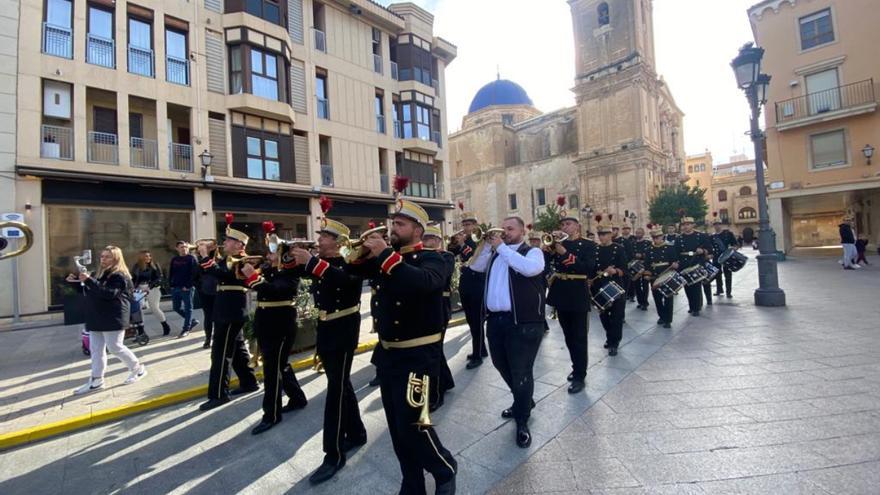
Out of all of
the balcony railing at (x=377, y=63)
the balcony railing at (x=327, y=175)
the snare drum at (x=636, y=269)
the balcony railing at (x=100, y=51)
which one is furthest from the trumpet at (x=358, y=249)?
the balcony railing at (x=377, y=63)

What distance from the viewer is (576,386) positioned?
194 inches

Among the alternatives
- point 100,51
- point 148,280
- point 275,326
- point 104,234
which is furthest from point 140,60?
point 275,326

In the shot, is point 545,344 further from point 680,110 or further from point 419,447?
point 680,110

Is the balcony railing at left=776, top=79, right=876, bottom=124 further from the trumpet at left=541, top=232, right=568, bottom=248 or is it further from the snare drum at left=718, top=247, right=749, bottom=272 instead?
the trumpet at left=541, top=232, right=568, bottom=248

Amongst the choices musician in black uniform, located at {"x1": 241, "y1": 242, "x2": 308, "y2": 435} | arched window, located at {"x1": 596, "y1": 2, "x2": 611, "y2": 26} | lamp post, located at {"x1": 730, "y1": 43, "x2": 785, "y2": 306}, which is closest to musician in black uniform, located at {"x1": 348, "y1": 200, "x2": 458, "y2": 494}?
musician in black uniform, located at {"x1": 241, "y1": 242, "x2": 308, "y2": 435}

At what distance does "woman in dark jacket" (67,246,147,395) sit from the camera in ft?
18.6

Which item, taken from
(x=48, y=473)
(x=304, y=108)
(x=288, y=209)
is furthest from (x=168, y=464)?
(x=304, y=108)

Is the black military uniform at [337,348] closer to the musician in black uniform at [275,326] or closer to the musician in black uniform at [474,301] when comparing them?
the musician in black uniform at [275,326]

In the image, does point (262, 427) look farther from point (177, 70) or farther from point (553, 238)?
point (177, 70)

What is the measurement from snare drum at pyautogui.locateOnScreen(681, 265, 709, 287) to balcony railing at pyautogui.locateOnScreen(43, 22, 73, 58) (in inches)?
781

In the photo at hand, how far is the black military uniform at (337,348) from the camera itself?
3.48m

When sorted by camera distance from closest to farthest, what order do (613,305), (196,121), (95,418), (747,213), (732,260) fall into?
1. (95,418)
2. (613,305)
3. (732,260)
4. (196,121)
5. (747,213)

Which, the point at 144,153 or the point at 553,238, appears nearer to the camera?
the point at 553,238

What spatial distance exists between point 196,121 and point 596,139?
135ft
